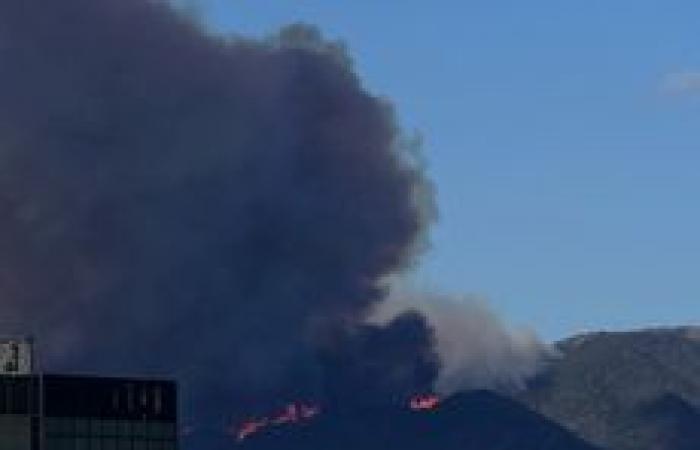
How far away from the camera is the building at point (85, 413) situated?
185 metres

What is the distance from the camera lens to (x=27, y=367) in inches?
7515

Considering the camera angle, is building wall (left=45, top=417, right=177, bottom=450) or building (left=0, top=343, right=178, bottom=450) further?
building wall (left=45, top=417, right=177, bottom=450)

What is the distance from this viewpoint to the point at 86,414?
623ft

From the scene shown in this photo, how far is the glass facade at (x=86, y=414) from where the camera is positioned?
607ft

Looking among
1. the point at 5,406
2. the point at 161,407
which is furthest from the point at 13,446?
the point at 161,407

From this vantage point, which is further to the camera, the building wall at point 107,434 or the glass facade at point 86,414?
the building wall at point 107,434

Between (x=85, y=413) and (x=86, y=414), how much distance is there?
0.11 metres

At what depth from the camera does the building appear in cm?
18500

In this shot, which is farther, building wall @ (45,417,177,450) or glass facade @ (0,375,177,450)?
building wall @ (45,417,177,450)

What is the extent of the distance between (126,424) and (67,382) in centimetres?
743

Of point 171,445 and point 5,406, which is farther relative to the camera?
point 171,445

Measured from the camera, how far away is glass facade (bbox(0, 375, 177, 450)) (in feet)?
607

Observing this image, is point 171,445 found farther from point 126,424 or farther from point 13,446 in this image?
point 13,446

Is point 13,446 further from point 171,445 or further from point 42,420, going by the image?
point 171,445
